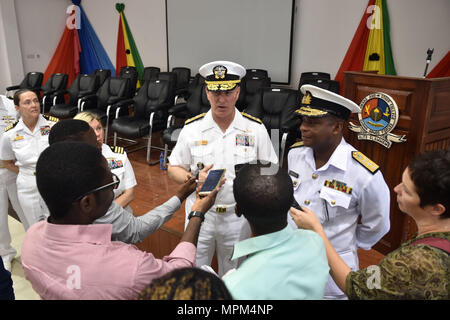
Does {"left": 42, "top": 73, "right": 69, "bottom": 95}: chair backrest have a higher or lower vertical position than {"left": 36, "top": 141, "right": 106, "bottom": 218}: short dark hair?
lower

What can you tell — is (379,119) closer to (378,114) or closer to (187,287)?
(378,114)

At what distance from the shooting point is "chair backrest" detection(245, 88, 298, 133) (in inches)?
171

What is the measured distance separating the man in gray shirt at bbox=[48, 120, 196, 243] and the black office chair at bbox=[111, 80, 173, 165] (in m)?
3.11

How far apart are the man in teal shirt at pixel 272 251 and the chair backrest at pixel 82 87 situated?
608 centimetres

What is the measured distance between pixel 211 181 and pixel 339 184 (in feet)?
1.92

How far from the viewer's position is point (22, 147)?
8.24ft

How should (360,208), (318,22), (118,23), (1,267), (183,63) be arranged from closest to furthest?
(1,267)
(360,208)
(318,22)
(183,63)
(118,23)

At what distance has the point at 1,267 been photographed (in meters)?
1.20

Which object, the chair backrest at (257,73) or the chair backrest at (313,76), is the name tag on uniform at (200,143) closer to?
the chair backrest at (313,76)

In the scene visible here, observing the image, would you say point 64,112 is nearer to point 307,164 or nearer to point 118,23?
point 118,23

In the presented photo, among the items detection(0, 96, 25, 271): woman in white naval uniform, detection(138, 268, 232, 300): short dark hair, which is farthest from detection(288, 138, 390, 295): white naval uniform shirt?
detection(0, 96, 25, 271): woman in white naval uniform

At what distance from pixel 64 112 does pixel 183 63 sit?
269 cm

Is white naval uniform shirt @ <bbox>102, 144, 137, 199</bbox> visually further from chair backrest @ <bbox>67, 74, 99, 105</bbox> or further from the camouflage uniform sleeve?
chair backrest @ <bbox>67, 74, 99, 105</bbox>
